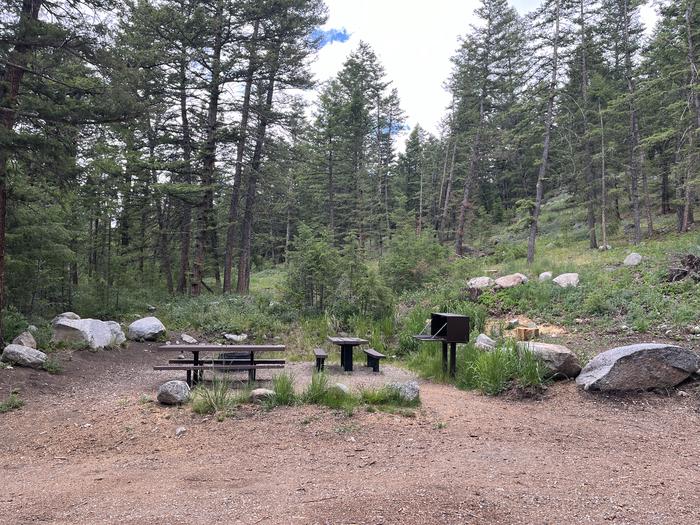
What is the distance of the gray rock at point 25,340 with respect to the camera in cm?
718

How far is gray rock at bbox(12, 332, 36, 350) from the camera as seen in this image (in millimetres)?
7176

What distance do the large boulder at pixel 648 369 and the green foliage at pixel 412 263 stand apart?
9080mm

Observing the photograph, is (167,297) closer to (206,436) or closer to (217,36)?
(217,36)

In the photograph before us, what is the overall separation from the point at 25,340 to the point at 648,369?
9554 millimetres

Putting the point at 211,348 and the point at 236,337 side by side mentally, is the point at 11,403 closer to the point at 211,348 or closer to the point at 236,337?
the point at 211,348

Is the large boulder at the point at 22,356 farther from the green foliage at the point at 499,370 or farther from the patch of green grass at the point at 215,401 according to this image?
the green foliage at the point at 499,370

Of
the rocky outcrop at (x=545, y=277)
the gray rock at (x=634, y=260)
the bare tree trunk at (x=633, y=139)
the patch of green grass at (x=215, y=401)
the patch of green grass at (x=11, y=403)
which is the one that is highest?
the bare tree trunk at (x=633, y=139)

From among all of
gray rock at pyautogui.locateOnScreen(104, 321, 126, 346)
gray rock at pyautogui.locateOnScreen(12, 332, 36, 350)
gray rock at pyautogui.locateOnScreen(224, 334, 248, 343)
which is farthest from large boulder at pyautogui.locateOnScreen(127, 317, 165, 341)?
gray rock at pyautogui.locateOnScreen(12, 332, 36, 350)

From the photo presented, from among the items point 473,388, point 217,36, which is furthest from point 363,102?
point 473,388

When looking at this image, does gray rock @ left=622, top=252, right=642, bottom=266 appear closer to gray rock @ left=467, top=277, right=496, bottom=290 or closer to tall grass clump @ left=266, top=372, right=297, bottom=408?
gray rock @ left=467, top=277, right=496, bottom=290

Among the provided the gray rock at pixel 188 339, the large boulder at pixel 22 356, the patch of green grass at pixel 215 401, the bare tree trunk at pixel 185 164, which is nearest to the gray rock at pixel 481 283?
the gray rock at pixel 188 339

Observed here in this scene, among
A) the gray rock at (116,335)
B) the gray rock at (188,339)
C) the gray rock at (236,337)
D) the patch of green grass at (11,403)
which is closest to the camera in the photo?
the patch of green grass at (11,403)

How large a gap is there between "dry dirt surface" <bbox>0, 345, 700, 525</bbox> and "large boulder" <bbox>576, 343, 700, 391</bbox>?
0.19 meters

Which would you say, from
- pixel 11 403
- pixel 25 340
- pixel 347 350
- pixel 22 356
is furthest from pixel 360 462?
pixel 25 340
